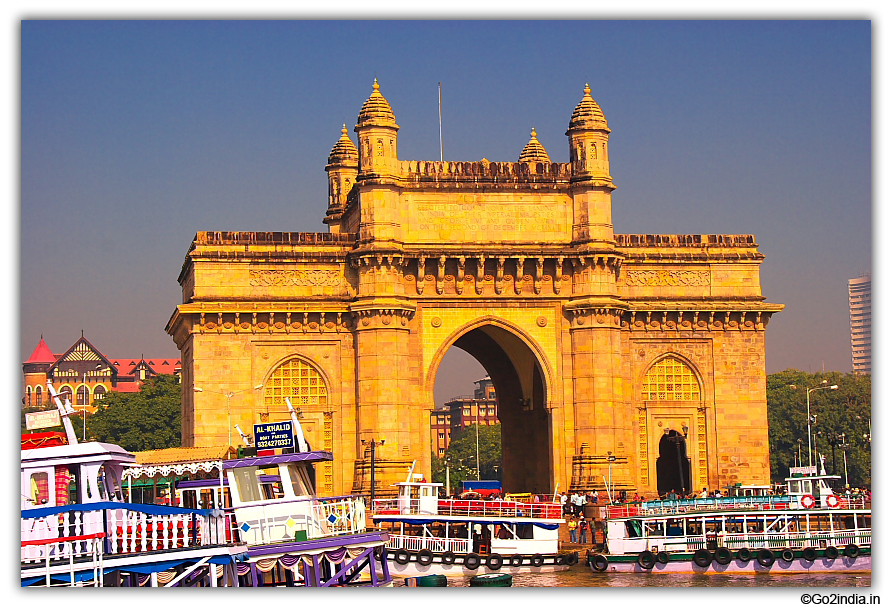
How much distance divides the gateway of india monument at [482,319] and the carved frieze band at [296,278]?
0.09 metres

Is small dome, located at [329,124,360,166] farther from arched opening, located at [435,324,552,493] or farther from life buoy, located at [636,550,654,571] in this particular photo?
life buoy, located at [636,550,654,571]

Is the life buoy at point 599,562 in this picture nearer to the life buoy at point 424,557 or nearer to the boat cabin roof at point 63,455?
the life buoy at point 424,557

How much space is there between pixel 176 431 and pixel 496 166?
248ft

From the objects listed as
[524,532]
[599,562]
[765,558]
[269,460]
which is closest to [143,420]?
[524,532]

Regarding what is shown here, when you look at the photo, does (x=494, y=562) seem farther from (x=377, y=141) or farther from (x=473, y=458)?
(x=473, y=458)

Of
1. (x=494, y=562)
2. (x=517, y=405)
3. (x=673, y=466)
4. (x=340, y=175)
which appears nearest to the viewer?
(x=494, y=562)

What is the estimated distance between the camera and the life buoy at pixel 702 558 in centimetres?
5278

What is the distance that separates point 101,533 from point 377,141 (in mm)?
32900

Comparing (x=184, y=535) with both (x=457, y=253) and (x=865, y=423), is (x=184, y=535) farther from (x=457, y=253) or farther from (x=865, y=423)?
(x=865, y=423)

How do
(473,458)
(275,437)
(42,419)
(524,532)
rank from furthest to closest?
(473,458)
(524,532)
(275,437)
(42,419)

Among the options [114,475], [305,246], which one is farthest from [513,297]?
[114,475]

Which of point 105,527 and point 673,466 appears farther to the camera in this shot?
point 673,466

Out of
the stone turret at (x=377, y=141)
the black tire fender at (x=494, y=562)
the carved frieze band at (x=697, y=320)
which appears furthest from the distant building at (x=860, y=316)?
the stone turret at (x=377, y=141)

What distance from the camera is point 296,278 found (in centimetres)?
6750
